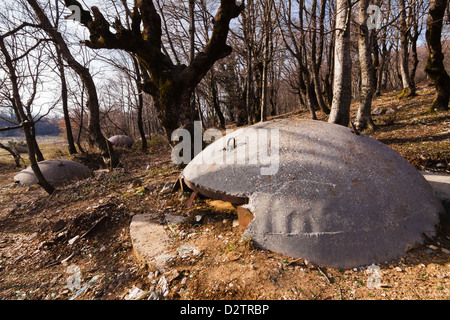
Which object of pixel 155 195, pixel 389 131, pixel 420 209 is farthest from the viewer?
pixel 389 131

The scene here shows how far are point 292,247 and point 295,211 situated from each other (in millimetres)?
345

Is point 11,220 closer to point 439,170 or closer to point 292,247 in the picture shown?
A: point 292,247

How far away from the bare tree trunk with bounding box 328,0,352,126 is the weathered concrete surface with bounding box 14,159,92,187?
26.1 feet

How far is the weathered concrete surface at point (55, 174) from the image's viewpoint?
660cm

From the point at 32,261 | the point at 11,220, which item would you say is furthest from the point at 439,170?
the point at 11,220

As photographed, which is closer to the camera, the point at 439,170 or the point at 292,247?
the point at 292,247

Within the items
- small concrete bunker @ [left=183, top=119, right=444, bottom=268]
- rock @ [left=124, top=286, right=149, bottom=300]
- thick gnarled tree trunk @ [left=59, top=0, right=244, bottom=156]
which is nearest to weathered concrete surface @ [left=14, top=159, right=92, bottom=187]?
thick gnarled tree trunk @ [left=59, top=0, right=244, bottom=156]

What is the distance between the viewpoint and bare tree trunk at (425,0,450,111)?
19.0 ft

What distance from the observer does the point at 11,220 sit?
14.3 ft

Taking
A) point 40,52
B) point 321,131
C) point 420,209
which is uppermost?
point 40,52

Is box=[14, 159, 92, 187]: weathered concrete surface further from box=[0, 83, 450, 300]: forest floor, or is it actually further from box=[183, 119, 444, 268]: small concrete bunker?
box=[183, 119, 444, 268]: small concrete bunker

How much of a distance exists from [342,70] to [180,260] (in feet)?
17.7

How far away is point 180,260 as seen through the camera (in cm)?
222

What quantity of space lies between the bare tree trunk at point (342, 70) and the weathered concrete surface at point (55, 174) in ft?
26.1
